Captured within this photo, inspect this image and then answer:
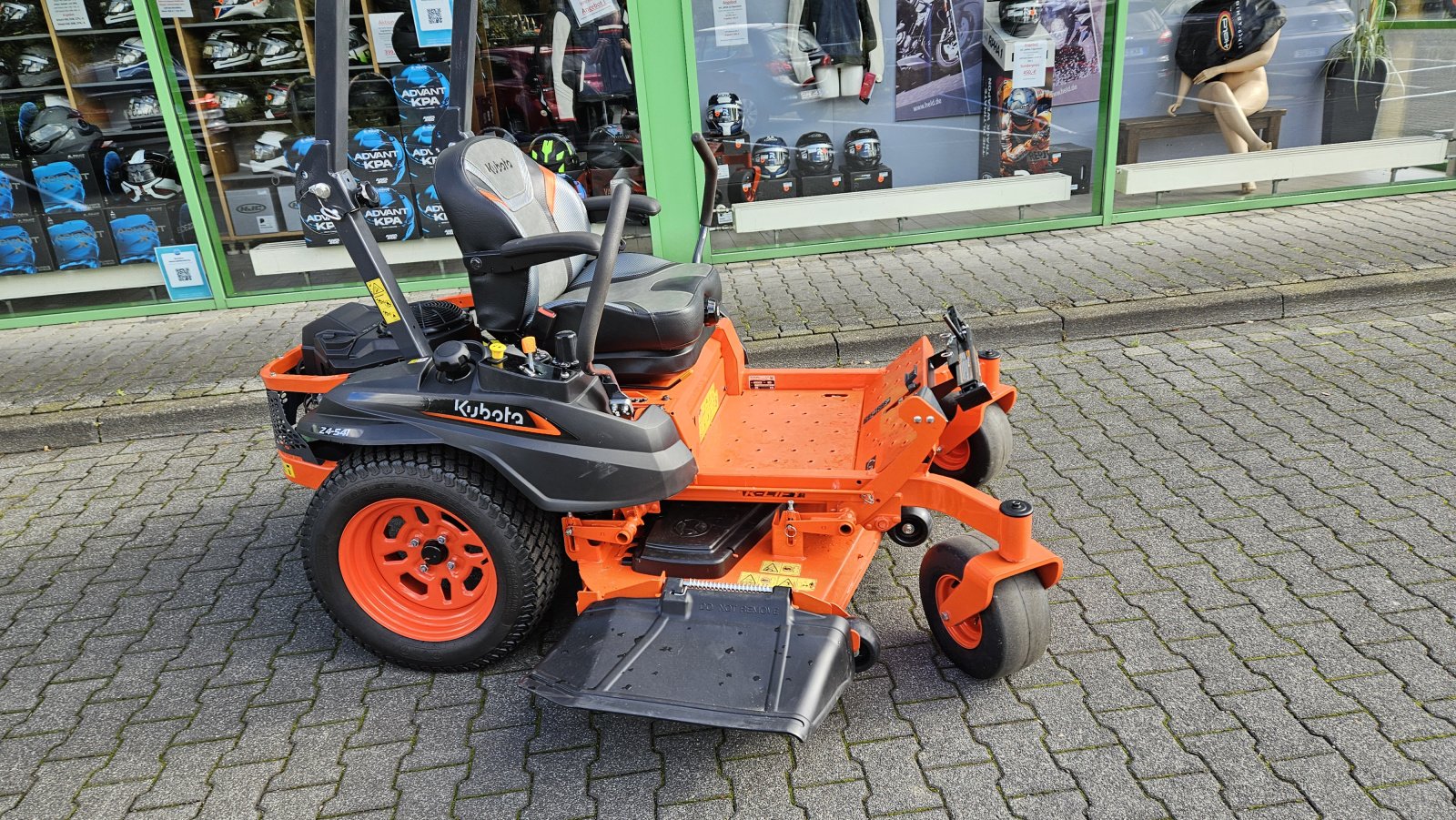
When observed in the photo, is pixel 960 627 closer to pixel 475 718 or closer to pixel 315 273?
pixel 475 718

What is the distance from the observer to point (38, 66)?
646 cm

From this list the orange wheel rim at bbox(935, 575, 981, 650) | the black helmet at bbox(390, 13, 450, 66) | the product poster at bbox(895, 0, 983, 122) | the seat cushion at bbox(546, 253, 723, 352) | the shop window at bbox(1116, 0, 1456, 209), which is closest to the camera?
the orange wheel rim at bbox(935, 575, 981, 650)

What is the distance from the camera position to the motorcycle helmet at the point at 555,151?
21.5 ft

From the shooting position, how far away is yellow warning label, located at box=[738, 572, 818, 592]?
2844 mm

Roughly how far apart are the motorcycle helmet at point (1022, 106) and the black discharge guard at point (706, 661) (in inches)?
220

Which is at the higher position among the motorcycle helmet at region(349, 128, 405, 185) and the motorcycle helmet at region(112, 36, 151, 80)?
the motorcycle helmet at region(112, 36, 151, 80)

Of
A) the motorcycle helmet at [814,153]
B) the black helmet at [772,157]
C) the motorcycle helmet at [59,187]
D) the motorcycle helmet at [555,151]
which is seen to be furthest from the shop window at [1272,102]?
the motorcycle helmet at [59,187]

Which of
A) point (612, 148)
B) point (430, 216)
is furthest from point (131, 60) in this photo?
point (612, 148)

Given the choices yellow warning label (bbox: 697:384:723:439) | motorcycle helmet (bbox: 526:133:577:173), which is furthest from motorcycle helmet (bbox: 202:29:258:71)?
yellow warning label (bbox: 697:384:723:439)

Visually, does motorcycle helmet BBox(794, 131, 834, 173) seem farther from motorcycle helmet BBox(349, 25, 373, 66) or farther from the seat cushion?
the seat cushion

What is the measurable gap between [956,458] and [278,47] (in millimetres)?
5585

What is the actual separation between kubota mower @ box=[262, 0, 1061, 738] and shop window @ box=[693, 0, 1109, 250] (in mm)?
3752

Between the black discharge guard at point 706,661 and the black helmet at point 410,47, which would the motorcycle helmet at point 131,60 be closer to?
the black helmet at point 410,47

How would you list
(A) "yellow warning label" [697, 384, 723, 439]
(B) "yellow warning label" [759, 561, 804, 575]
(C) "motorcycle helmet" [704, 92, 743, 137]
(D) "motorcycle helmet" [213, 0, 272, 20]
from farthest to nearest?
(C) "motorcycle helmet" [704, 92, 743, 137], (D) "motorcycle helmet" [213, 0, 272, 20], (A) "yellow warning label" [697, 384, 723, 439], (B) "yellow warning label" [759, 561, 804, 575]
